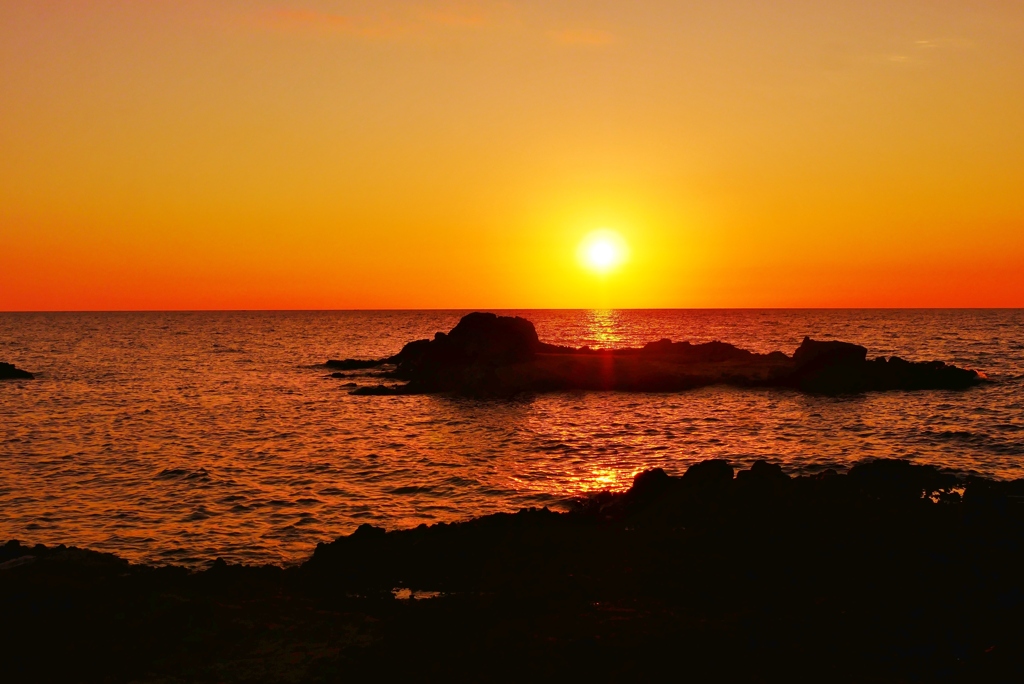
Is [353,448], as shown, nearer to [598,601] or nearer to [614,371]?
[598,601]

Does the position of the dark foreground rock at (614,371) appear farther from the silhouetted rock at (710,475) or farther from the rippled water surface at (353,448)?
the silhouetted rock at (710,475)

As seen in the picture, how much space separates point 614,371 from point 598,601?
149 feet

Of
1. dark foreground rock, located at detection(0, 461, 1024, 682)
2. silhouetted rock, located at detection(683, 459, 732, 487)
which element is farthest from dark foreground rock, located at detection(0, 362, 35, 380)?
silhouetted rock, located at detection(683, 459, 732, 487)

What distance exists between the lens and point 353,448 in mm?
34000

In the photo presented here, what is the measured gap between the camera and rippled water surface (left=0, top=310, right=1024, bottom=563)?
22.1m

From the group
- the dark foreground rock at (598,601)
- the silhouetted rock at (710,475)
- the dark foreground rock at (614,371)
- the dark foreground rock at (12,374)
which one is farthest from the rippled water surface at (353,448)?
the silhouetted rock at (710,475)

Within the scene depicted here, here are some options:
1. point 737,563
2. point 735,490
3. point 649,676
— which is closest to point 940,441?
point 735,490

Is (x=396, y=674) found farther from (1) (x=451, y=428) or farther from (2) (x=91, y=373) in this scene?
(2) (x=91, y=373)

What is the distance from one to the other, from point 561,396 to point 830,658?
43.2 meters

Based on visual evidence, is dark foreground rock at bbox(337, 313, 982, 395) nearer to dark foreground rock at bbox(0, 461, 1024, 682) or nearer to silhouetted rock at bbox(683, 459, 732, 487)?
silhouetted rock at bbox(683, 459, 732, 487)

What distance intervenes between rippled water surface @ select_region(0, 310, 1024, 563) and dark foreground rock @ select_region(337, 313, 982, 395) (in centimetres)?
262

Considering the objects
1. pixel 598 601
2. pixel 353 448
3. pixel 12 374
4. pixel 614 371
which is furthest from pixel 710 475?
pixel 12 374

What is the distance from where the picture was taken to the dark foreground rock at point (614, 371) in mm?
56031

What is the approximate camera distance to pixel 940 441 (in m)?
35.0
